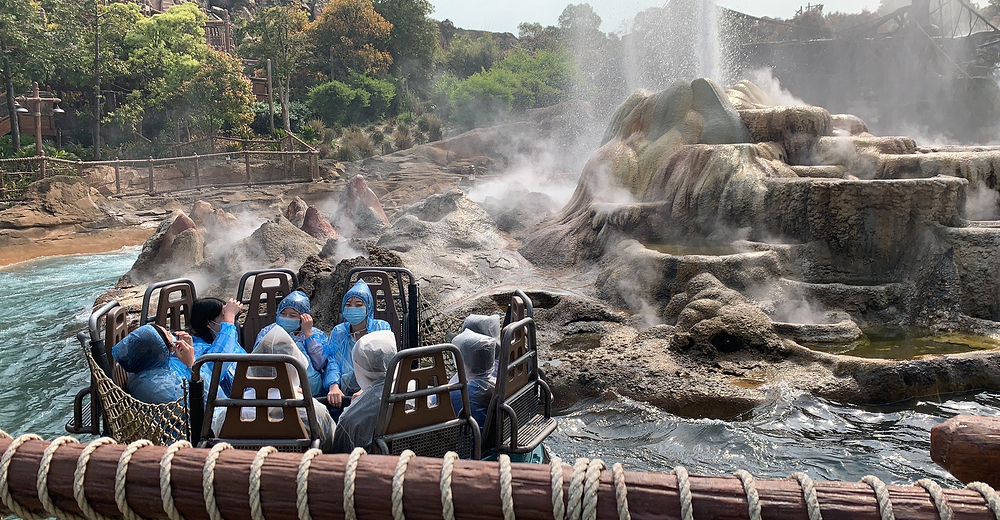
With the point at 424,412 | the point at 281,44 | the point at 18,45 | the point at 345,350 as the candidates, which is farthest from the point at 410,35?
the point at 424,412

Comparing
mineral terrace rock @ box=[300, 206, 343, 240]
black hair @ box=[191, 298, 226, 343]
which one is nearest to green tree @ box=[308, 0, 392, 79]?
mineral terrace rock @ box=[300, 206, 343, 240]

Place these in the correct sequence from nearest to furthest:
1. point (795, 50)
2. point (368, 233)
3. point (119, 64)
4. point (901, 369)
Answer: point (901, 369), point (368, 233), point (119, 64), point (795, 50)

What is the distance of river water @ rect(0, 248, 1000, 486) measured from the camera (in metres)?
5.34

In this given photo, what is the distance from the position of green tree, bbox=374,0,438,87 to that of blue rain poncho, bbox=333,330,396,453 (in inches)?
1387

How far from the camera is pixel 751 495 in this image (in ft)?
5.59

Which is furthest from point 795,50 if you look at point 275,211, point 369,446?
point 369,446

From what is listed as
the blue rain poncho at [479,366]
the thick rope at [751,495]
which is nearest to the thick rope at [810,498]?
the thick rope at [751,495]

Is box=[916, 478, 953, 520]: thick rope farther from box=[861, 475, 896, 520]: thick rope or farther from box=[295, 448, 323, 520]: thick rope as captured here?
box=[295, 448, 323, 520]: thick rope

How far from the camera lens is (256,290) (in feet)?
17.1

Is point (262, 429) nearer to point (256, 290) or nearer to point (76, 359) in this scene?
point (256, 290)

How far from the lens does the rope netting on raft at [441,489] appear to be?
66.9 inches

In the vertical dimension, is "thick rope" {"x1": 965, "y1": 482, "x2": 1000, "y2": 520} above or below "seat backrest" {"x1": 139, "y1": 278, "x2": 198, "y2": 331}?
above

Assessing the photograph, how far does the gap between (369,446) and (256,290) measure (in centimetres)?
241

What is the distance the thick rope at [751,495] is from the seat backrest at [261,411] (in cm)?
175
